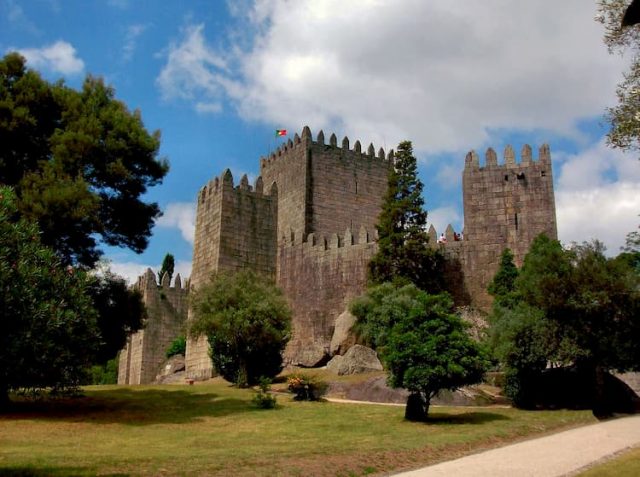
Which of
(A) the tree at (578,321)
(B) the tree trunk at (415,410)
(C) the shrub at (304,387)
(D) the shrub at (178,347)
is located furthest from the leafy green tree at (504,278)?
(D) the shrub at (178,347)

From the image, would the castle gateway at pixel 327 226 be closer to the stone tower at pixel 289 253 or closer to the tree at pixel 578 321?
the stone tower at pixel 289 253

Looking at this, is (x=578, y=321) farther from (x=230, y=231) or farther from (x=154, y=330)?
(x=154, y=330)

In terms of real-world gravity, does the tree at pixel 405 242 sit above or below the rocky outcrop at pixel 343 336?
above

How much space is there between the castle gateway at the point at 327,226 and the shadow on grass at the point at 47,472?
21.5m

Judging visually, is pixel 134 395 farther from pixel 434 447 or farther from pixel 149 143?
pixel 434 447

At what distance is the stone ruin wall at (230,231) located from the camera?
34.4m

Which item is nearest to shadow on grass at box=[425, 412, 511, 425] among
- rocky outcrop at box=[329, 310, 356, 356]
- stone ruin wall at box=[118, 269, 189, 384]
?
rocky outcrop at box=[329, 310, 356, 356]

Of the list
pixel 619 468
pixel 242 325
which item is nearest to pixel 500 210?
pixel 242 325

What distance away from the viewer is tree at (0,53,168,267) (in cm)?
2061

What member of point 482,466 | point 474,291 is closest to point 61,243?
point 482,466

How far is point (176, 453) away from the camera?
12766 millimetres

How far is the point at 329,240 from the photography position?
36.8 meters

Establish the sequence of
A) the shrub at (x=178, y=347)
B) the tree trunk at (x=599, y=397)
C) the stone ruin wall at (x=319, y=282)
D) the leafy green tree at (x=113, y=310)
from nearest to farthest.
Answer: the tree trunk at (x=599, y=397), the leafy green tree at (x=113, y=310), the stone ruin wall at (x=319, y=282), the shrub at (x=178, y=347)

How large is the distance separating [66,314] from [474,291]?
69.7ft
